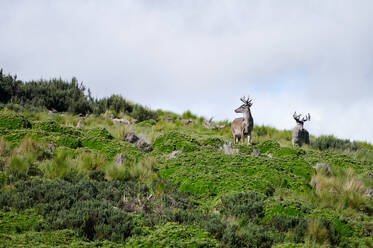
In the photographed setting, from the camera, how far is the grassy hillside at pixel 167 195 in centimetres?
552

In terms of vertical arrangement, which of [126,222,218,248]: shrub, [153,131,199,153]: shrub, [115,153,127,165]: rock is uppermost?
[153,131,199,153]: shrub

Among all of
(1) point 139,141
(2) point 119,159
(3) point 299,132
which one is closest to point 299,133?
(3) point 299,132

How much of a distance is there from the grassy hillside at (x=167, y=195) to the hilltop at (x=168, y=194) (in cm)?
2

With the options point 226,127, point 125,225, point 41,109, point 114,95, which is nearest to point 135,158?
point 125,225

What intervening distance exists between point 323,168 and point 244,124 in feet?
15.9

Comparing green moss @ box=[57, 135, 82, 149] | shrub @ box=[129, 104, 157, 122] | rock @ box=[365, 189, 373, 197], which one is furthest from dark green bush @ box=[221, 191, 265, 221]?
shrub @ box=[129, 104, 157, 122]

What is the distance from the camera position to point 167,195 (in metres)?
7.21

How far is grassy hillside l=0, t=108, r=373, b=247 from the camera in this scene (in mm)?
5523

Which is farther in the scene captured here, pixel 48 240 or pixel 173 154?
pixel 173 154

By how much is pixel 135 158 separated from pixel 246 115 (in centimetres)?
634

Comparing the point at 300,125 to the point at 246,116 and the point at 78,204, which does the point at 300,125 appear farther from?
the point at 78,204

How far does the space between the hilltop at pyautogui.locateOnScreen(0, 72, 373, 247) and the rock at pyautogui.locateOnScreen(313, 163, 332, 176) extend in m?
0.04

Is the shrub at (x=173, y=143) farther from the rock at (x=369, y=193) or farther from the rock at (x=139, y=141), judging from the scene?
the rock at (x=369, y=193)

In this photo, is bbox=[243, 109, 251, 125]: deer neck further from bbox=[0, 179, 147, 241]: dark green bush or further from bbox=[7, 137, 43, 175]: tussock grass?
bbox=[0, 179, 147, 241]: dark green bush
